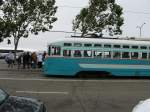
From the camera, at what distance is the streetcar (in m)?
27.0

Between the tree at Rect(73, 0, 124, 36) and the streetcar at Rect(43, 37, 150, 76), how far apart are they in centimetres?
1124

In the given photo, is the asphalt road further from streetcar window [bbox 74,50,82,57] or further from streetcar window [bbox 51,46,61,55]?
streetcar window [bbox 74,50,82,57]

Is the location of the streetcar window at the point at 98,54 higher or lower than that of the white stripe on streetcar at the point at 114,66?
higher

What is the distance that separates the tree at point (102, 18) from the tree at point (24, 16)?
301cm

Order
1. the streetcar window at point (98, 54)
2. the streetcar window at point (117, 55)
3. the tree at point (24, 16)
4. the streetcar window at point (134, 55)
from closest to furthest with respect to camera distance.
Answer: the streetcar window at point (98, 54) → the streetcar window at point (117, 55) → the streetcar window at point (134, 55) → the tree at point (24, 16)

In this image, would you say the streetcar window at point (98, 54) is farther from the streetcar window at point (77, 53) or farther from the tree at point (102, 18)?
the tree at point (102, 18)

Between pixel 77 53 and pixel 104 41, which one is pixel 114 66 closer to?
pixel 104 41

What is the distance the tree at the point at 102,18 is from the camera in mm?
39344

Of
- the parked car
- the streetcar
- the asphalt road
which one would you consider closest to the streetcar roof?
the streetcar

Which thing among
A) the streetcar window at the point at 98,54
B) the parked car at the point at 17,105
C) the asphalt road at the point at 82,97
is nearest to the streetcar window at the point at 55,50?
the streetcar window at the point at 98,54

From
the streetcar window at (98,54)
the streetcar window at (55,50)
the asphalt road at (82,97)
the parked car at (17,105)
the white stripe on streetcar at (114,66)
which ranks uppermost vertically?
the streetcar window at (55,50)

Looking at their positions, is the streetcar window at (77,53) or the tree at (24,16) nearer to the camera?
the streetcar window at (77,53)

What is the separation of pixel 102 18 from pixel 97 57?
12.7 meters

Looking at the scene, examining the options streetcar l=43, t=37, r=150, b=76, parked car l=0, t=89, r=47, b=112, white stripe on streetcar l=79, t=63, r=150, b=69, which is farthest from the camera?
white stripe on streetcar l=79, t=63, r=150, b=69
